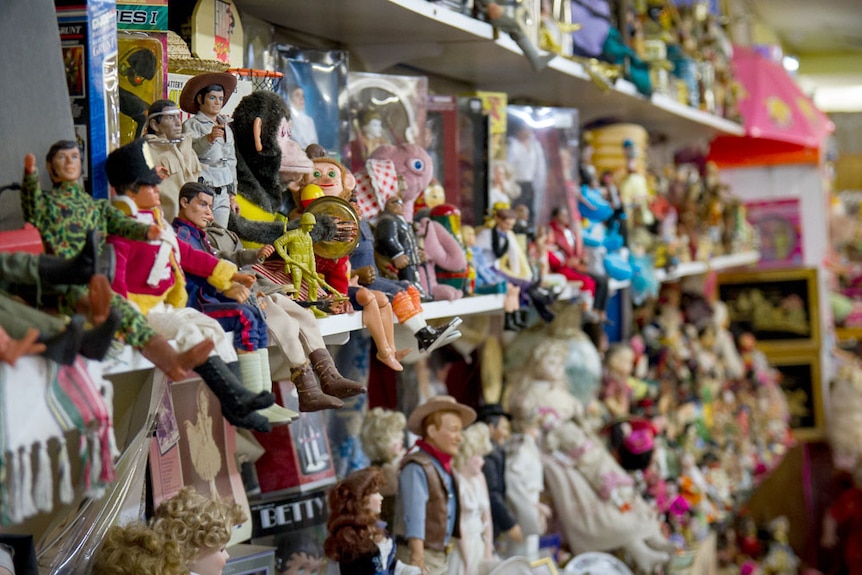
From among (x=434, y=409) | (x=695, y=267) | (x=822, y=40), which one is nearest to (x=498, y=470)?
(x=434, y=409)

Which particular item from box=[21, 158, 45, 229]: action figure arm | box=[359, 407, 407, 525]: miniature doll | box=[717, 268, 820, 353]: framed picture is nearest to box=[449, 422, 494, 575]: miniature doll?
box=[359, 407, 407, 525]: miniature doll

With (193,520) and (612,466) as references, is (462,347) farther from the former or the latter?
(193,520)

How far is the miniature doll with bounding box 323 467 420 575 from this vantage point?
5.01 ft

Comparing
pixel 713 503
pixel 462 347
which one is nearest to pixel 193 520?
pixel 462 347

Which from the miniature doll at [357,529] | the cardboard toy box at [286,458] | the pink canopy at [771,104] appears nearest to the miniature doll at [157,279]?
the miniature doll at [357,529]

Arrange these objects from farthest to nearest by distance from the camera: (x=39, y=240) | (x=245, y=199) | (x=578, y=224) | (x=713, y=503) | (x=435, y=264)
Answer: (x=713, y=503)
(x=578, y=224)
(x=435, y=264)
(x=245, y=199)
(x=39, y=240)

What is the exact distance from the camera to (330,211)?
1.35 metres

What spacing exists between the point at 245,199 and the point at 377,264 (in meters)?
0.31

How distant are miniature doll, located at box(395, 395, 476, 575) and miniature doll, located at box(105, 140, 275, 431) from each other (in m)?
0.71

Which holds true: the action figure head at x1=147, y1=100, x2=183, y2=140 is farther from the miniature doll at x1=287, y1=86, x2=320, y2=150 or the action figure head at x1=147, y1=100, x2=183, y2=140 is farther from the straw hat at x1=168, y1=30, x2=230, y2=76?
the miniature doll at x1=287, y1=86, x2=320, y2=150

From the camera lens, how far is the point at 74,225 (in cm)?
92

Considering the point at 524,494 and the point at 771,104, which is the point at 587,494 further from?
the point at 771,104

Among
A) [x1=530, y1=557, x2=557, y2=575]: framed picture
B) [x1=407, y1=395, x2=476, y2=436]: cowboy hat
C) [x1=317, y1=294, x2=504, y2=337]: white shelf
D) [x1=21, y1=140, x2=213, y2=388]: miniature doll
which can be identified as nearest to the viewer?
[x1=21, y1=140, x2=213, y2=388]: miniature doll

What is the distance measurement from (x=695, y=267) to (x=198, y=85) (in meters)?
2.32
